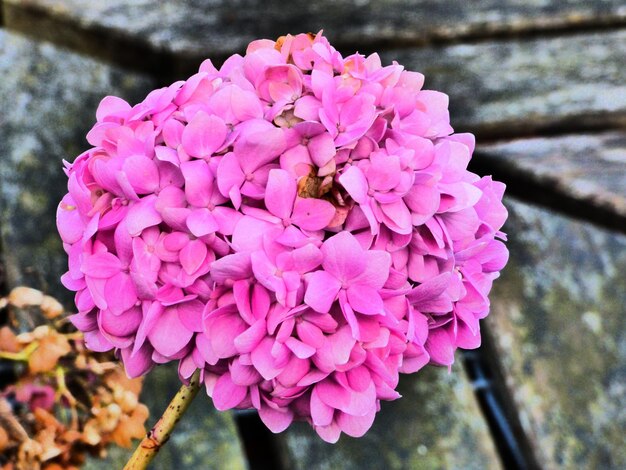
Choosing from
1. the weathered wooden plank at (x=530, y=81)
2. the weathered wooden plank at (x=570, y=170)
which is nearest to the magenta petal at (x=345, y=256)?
the weathered wooden plank at (x=570, y=170)

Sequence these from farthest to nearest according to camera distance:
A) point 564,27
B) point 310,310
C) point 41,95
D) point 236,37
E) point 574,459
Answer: point 564,27 < point 236,37 < point 41,95 < point 574,459 < point 310,310

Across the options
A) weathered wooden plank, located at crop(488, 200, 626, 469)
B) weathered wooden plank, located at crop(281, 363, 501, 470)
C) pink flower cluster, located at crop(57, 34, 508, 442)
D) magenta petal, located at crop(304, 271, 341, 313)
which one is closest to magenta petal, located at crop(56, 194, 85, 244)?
pink flower cluster, located at crop(57, 34, 508, 442)

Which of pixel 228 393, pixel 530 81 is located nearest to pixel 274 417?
pixel 228 393

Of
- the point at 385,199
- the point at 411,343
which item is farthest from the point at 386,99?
the point at 411,343

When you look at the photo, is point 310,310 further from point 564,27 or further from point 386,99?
point 564,27

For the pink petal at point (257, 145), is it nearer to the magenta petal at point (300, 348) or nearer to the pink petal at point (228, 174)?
the pink petal at point (228, 174)

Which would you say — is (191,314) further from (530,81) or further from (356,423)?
(530,81)

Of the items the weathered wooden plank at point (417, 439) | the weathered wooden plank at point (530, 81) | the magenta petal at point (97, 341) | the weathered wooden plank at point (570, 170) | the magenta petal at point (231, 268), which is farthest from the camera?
the weathered wooden plank at point (530, 81)
